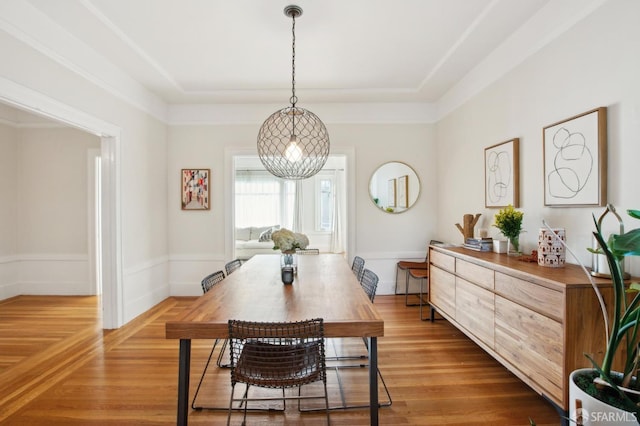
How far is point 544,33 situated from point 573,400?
8.58 ft

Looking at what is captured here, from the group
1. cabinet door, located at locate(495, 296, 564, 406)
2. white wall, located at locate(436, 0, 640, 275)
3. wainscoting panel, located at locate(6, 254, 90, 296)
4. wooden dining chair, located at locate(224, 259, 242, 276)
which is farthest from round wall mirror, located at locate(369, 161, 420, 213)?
wainscoting panel, located at locate(6, 254, 90, 296)

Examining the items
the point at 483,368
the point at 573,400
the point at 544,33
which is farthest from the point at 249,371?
→ the point at 544,33

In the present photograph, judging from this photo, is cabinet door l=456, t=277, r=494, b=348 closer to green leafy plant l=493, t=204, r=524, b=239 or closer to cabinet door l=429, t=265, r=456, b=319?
cabinet door l=429, t=265, r=456, b=319

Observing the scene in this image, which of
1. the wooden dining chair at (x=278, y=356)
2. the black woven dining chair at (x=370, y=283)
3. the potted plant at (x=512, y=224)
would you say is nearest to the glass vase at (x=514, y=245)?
the potted plant at (x=512, y=224)

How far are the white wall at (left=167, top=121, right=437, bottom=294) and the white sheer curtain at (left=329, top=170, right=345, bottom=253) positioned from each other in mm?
4191

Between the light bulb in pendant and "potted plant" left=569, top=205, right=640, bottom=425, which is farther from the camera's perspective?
the light bulb in pendant

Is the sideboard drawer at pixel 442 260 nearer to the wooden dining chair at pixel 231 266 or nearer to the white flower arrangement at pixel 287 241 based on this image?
the white flower arrangement at pixel 287 241

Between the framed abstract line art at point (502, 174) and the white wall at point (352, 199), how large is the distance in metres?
1.42

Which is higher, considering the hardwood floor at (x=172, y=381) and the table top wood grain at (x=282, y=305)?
the table top wood grain at (x=282, y=305)

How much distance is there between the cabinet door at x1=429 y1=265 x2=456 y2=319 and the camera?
3.20 meters

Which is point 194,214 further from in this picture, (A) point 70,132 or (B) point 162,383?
(B) point 162,383

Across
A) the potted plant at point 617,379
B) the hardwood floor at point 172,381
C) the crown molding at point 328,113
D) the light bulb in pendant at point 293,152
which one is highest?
the crown molding at point 328,113

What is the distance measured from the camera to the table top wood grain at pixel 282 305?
1.65 metres

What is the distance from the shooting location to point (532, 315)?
2049 millimetres
